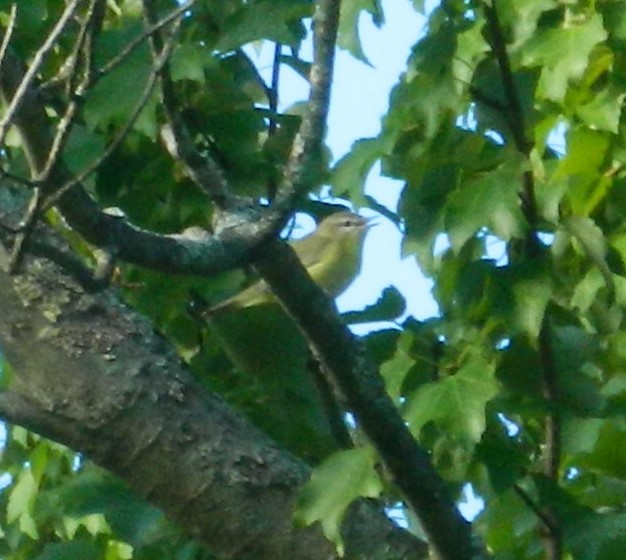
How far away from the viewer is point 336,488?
7.45 ft

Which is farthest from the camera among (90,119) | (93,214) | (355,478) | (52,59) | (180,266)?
(52,59)

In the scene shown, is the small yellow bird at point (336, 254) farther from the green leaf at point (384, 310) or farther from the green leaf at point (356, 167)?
the green leaf at point (356, 167)

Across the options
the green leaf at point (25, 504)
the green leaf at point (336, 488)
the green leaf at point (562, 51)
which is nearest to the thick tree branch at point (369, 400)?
the green leaf at point (336, 488)

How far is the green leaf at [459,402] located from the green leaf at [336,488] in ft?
0.27

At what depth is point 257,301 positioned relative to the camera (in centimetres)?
295

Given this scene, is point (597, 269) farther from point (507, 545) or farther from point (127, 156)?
point (127, 156)

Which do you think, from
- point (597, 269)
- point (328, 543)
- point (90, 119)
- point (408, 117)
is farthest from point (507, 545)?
point (90, 119)

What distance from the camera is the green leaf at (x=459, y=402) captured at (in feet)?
7.14

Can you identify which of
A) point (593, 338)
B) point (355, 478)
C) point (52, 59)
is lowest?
point (355, 478)

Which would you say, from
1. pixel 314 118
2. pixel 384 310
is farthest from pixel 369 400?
pixel 384 310

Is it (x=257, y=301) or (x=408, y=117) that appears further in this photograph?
(x=257, y=301)

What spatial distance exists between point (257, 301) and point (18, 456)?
788mm

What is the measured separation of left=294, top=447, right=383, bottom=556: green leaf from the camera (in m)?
2.24

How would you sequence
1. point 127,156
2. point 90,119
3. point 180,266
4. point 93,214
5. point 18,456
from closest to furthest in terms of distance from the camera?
point 93,214 < point 180,266 < point 90,119 < point 127,156 < point 18,456
